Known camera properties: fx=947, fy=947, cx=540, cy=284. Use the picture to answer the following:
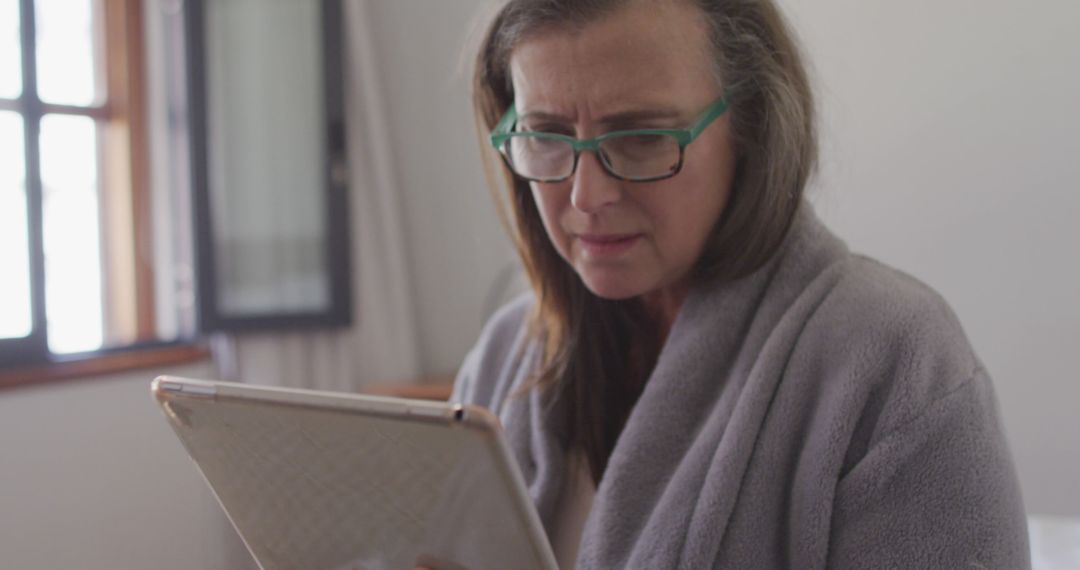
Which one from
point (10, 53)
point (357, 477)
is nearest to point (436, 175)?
point (10, 53)

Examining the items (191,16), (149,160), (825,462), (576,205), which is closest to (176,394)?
(576,205)

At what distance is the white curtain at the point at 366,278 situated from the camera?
99.9 inches

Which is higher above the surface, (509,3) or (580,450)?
(509,3)

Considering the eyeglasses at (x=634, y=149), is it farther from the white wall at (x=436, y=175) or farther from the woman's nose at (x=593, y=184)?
the white wall at (x=436, y=175)

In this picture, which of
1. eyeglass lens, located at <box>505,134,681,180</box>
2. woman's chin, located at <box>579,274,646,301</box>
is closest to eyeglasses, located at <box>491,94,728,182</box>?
eyeglass lens, located at <box>505,134,681,180</box>

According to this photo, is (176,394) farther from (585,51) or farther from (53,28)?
(53,28)

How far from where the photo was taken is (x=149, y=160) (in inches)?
96.7

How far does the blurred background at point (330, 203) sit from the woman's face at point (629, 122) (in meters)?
0.18

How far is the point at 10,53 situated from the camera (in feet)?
6.60

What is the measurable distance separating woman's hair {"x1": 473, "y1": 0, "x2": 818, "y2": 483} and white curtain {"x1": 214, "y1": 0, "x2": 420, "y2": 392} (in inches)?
60.8

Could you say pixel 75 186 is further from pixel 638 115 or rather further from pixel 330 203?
pixel 638 115

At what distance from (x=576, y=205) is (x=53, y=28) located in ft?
6.17

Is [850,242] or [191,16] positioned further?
[191,16]


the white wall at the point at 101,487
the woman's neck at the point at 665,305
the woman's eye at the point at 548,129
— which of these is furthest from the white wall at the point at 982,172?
the white wall at the point at 101,487
